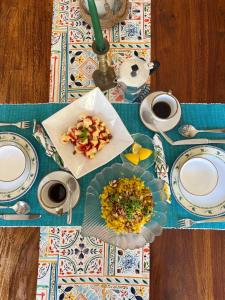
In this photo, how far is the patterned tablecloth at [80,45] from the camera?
981 mm

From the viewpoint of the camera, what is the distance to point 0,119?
868 mm

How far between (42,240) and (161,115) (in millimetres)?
498

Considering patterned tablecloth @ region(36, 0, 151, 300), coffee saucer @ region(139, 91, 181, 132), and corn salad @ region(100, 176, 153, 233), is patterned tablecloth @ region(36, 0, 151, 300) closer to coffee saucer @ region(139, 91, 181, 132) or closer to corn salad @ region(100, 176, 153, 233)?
coffee saucer @ region(139, 91, 181, 132)

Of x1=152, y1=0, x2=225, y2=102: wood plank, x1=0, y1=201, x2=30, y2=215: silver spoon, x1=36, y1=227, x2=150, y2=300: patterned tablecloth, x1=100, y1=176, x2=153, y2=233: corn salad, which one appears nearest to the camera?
x1=100, y1=176, x2=153, y2=233: corn salad

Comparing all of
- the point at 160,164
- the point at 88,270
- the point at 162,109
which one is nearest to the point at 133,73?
the point at 162,109

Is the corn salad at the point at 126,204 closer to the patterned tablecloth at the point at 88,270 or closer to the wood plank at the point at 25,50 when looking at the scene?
the patterned tablecloth at the point at 88,270

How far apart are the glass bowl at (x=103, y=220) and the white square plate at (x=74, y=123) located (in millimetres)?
34

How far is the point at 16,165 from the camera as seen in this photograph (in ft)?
2.68

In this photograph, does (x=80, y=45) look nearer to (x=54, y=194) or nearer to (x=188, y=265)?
(x=54, y=194)

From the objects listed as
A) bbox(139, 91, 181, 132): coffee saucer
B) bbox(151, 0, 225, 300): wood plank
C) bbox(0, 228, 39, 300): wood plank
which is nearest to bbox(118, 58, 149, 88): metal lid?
bbox(139, 91, 181, 132): coffee saucer

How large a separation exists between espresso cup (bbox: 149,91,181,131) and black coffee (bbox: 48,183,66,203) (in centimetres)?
29

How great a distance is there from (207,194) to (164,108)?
0.77 feet

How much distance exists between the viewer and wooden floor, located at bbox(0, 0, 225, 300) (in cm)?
97

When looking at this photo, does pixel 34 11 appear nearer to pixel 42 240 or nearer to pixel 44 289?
pixel 42 240
